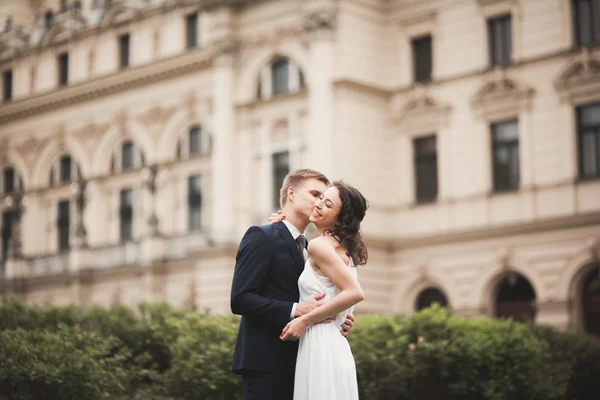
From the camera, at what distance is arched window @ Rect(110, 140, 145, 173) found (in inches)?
1740

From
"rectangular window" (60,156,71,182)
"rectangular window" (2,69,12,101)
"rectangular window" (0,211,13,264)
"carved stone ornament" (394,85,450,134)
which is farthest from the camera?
"rectangular window" (2,69,12,101)

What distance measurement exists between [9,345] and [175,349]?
3.42 m

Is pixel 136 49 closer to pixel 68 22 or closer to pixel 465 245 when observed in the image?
pixel 68 22

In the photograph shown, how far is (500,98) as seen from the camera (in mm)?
33906

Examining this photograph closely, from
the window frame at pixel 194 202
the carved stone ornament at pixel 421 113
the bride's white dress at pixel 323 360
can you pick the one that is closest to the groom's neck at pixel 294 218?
the bride's white dress at pixel 323 360

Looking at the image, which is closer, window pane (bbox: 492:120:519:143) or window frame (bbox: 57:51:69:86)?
window pane (bbox: 492:120:519:143)

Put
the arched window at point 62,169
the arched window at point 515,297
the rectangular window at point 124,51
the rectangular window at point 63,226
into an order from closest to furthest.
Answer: the arched window at point 515,297, the rectangular window at point 124,51, the rectangular window at point 63,226, the arched window at point 62,169

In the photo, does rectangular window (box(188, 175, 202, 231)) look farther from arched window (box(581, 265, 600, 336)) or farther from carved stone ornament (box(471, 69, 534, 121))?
arched window (box(581, 265, 600, 336))

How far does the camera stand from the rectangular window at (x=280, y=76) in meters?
37.2

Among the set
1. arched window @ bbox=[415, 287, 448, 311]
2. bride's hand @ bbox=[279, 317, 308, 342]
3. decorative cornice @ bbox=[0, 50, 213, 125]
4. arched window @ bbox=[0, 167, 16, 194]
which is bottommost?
bride's hand @ bbox=[279, 317, 308, 342]

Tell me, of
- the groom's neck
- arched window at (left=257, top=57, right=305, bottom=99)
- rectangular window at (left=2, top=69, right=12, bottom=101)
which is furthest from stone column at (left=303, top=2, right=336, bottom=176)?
the groom's neck

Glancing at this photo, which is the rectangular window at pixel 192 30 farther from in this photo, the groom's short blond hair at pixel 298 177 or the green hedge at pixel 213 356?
the groom's short blond hair at pixel 298 177

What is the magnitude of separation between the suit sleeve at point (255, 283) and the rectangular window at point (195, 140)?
1317 inches

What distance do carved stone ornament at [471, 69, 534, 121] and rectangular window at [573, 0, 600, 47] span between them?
211 cm
